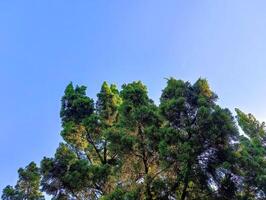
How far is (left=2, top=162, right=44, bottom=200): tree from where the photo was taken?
18891mm

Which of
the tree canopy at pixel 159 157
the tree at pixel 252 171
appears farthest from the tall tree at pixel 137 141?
the tree at pixel 252 171

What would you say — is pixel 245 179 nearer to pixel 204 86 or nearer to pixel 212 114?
pixel 212 114

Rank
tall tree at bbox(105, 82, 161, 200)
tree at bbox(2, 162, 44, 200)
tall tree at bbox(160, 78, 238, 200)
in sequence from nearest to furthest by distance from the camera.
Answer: tall tree at bbox(160, 78, 238, 200)
tall tree at bbox(105, 82, 161, 200)
tree at bbox(2, 162, 44, 200)

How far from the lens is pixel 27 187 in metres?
19.1

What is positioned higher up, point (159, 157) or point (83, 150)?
point (83, 150)

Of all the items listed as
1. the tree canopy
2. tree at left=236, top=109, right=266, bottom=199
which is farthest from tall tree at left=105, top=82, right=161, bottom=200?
tree at left=236, top=109, right=266, bottom=199

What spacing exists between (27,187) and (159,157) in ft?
24.3

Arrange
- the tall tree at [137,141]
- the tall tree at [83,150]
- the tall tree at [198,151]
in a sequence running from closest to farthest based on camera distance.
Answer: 1. the tall tree at [198,151]
2. the tall tree at [137,141]
3. the tall tree at [83,150]

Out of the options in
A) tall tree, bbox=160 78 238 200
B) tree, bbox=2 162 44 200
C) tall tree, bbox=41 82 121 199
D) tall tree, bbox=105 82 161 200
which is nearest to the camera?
tall tree, bbox=160 78 238 200

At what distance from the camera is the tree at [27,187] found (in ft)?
62.0

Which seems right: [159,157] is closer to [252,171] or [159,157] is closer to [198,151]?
[198,151]

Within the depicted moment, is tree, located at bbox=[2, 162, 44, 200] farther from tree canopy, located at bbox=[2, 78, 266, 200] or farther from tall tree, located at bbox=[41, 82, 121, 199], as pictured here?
tall tree, located at bbox=[41, 82, 121, 199]

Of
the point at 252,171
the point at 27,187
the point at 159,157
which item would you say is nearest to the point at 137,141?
the point at 159,157

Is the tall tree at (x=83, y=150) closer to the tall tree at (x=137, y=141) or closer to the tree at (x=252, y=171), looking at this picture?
the tall tree at (x=137, y=141)
